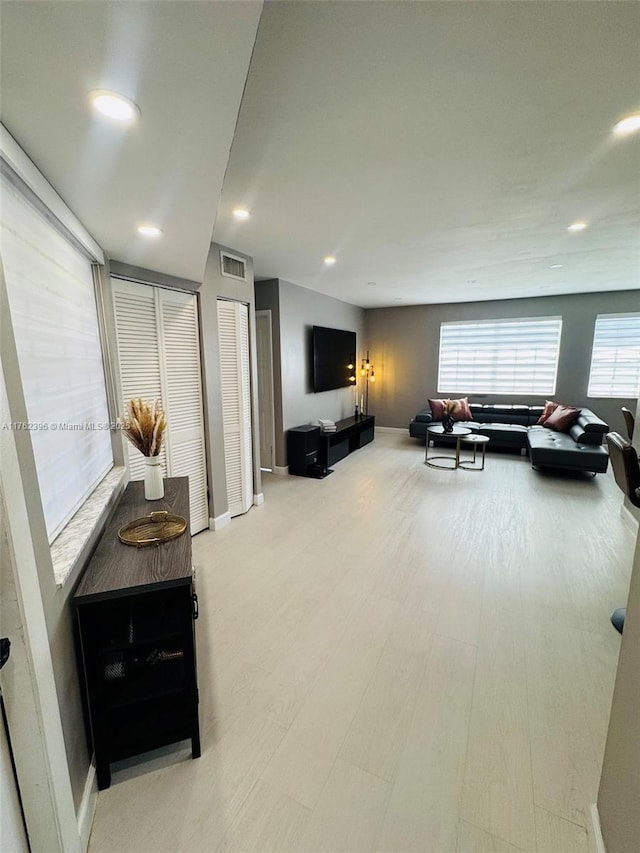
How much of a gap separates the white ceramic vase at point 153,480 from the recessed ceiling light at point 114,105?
1.41 meters

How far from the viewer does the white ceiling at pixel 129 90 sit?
2.38 feet

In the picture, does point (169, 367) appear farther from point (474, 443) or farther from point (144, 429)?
point (474, 443)

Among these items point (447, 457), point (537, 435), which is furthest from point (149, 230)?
point (537, 435)

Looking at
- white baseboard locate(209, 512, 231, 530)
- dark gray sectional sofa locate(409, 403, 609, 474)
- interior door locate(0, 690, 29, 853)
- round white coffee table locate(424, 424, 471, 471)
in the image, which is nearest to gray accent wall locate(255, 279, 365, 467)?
white baseboard locate(209, 512, 231, 530)

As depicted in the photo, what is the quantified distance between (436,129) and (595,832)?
8.87 ft

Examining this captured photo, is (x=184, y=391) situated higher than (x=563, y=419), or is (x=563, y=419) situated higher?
(x=184, y=391)

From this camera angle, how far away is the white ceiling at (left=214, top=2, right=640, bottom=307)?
3.62ft

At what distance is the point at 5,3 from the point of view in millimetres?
665

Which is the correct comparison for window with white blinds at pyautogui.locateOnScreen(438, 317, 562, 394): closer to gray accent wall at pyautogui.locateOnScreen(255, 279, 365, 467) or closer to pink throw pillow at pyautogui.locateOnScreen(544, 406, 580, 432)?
pink throw pillow at pyautogui.locateOnScreen(544, 406, 580, 432)

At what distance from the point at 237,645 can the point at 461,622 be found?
4.33 feet

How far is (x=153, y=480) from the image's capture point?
1957 millimetres

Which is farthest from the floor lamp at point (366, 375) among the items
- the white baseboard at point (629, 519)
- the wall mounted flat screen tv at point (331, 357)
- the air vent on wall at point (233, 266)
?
the white baseboard at point (629, 519)

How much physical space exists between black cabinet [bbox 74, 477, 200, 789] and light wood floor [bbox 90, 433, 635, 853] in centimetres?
17

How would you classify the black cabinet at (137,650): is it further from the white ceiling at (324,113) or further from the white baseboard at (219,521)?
the white baseboard at (219,521)
